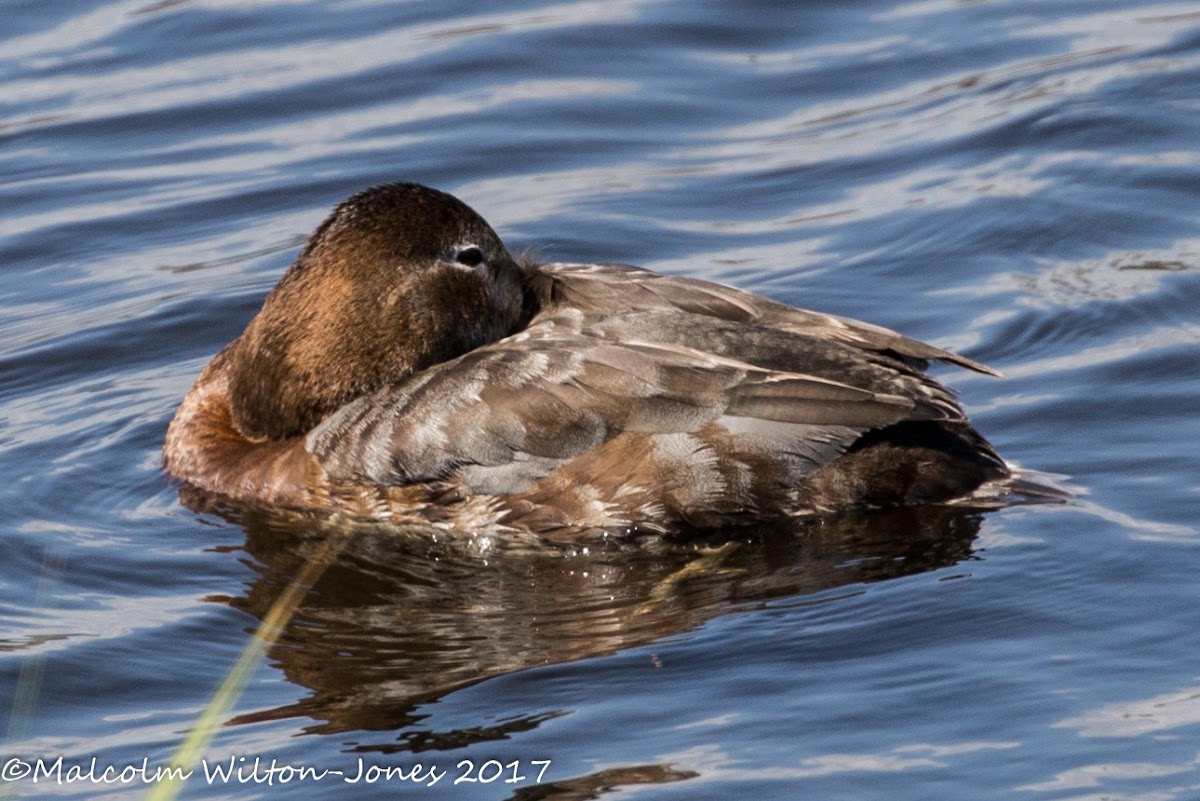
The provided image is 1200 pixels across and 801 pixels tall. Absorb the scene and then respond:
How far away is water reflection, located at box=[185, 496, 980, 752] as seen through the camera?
5977mm

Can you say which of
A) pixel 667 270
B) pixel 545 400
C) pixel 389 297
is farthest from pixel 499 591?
pixel 667 270

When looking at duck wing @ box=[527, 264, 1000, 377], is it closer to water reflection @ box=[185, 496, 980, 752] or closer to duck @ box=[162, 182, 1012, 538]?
duck @ box=[162, 182, 1012, 538]

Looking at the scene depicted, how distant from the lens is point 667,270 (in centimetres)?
952

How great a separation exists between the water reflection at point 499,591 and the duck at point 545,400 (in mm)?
88

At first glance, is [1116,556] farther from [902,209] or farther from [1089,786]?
[902,209]

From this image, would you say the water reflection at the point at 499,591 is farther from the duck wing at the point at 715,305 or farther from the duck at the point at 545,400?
the duck wing at the point at 715,305

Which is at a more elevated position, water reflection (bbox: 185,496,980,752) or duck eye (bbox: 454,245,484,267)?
duck eye (bbox: 454,245,484,267)

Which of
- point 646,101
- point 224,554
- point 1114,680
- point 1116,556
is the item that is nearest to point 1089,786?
point 1114,680

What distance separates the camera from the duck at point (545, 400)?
671 centimetres

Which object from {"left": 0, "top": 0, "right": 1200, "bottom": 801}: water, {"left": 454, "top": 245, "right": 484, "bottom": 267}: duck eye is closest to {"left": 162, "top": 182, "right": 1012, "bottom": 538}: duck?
{"left": 454, "top": 245, "right": 484, "bottom": 267}: duck eye

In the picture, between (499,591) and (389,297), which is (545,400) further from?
(389,297)

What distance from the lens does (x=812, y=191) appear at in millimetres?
10344

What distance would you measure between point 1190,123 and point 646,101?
10.3 ft

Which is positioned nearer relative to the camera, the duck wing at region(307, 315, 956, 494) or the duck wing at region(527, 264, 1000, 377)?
the duck wing at region(307, 315, 956, 494)
